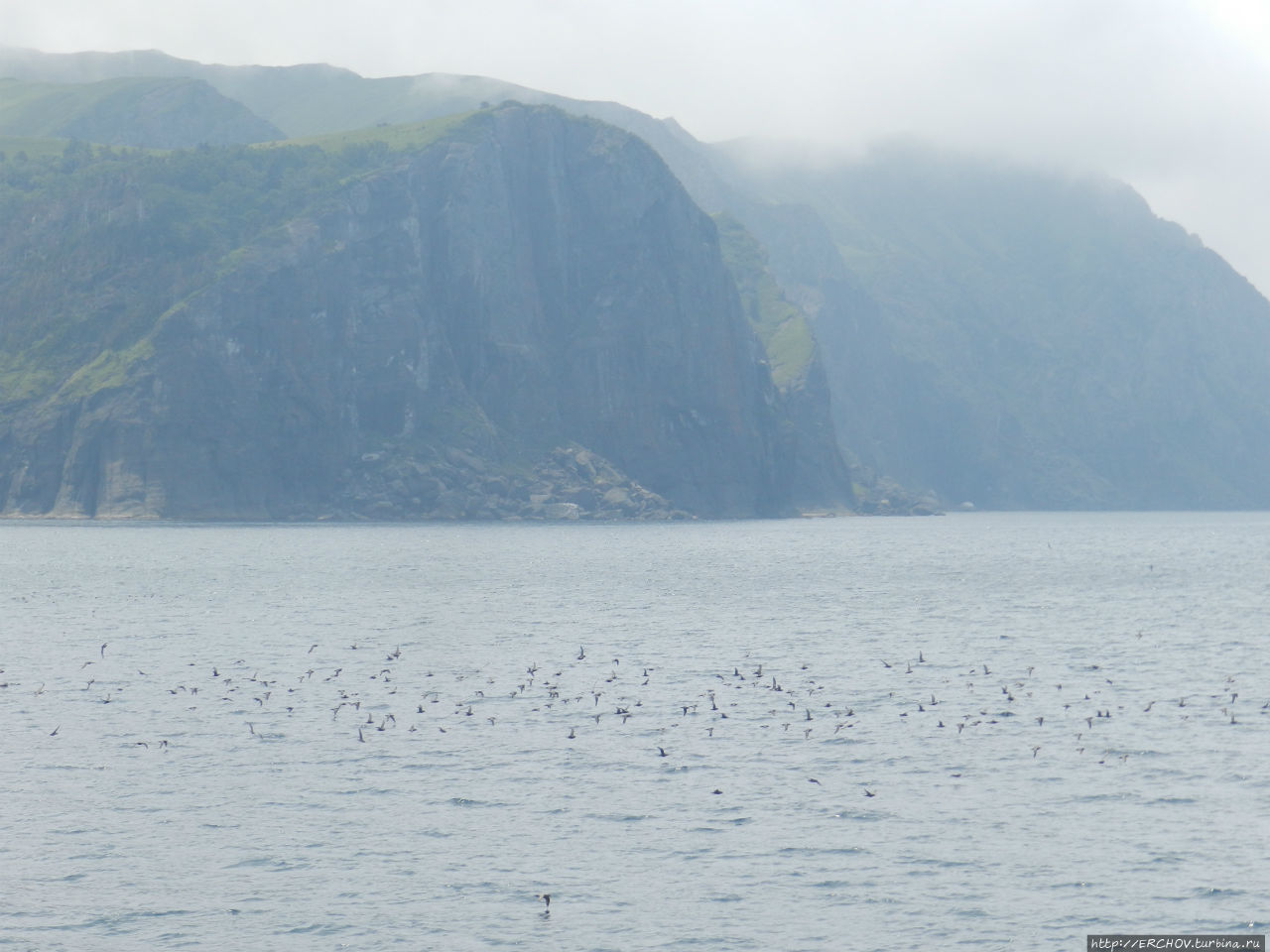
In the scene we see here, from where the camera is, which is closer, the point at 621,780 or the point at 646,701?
the point at 621,780

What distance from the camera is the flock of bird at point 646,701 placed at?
57.5 meters

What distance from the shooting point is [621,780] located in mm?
49656

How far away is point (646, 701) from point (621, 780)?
15.3 metres

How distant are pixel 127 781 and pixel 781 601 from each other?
239 ft

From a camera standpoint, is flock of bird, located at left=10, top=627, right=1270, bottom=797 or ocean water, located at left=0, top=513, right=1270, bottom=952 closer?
ocean water, located at left=0, top=513, right=1270, bottom=952

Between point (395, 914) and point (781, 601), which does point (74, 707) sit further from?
point (781, 601)

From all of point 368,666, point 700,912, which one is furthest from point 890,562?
point 700,912

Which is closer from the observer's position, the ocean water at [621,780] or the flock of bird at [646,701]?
the ocean water at [621,780]

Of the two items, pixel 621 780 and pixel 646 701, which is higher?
pixel 646 701

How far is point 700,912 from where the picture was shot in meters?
37.2

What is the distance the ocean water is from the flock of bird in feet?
0.87

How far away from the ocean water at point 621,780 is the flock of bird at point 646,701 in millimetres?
266

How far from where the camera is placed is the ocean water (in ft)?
121

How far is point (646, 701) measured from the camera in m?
64.9
